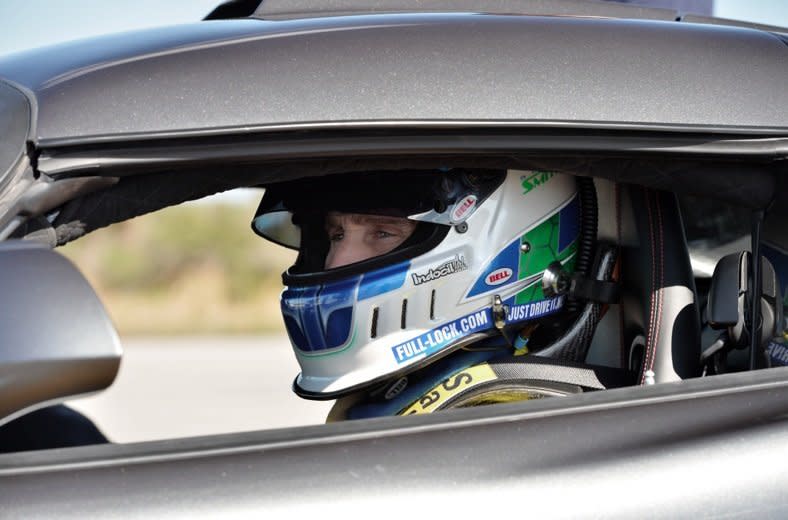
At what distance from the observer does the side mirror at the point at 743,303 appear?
191cm

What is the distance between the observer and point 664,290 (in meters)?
2.04

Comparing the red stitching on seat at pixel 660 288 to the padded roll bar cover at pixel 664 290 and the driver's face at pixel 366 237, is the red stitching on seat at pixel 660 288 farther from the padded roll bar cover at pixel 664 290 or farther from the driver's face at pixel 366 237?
the driver's face at pixel 366 237

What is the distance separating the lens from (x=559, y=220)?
2.27 m

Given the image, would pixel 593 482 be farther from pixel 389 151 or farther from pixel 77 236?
pixel 77 236

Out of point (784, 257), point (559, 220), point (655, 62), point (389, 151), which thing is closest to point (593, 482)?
point (389, 151)

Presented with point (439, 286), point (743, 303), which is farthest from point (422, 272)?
point (743, 303)

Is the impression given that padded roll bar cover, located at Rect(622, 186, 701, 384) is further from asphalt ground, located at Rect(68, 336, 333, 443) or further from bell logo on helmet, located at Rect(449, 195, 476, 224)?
asphalt ground, located at Rect(68, 336, 333, 443)

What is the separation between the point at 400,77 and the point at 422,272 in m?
0.67

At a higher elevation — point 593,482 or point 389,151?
point 389,151

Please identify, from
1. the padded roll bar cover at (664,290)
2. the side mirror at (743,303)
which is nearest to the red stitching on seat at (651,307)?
the padded roll bar cover at (664,290)

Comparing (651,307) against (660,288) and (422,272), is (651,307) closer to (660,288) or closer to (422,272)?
(660,288)

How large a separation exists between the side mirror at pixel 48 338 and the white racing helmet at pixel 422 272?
87cm

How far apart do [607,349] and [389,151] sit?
0.95 metres

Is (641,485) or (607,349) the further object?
(607,349)
